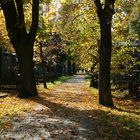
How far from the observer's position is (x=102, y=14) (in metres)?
22.2

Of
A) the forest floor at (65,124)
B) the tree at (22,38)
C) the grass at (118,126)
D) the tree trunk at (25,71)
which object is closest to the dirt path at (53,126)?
the forest floor at (65,124)

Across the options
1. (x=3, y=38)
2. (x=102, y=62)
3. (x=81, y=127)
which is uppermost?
(x=3, y=38)

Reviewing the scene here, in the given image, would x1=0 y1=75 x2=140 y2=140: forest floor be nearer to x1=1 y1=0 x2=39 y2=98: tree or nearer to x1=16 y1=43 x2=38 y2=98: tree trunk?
x1=16 y1=43 x2=38 y2=98: tree trunk

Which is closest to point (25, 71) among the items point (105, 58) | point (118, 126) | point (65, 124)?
point (105, 58)

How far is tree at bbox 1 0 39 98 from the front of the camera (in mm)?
25000

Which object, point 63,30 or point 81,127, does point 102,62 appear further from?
point 63,30

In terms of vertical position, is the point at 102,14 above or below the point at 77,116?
above

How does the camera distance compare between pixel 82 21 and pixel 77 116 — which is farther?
pixel 82 21

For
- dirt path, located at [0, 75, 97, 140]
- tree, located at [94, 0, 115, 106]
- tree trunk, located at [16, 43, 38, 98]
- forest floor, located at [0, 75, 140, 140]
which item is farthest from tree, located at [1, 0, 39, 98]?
dirt path, located at [0, 75, 97, 140]

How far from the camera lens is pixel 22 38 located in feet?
83.8

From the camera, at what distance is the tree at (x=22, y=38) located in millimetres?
25000

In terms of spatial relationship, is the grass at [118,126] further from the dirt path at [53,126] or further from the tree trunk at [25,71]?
the tree trunk at [25,71]

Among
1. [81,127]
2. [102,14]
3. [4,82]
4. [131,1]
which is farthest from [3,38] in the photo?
[81,127]

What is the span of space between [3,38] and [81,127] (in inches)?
987
